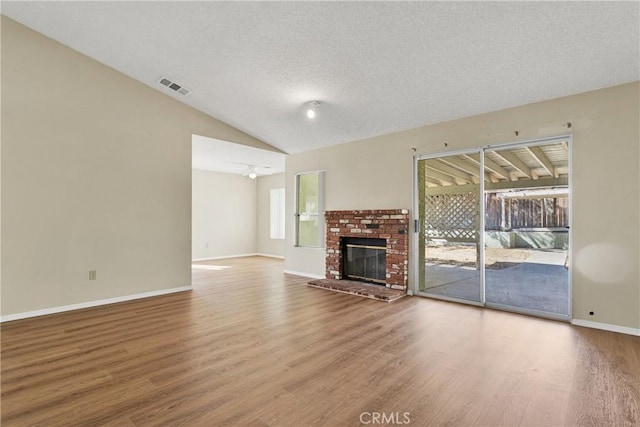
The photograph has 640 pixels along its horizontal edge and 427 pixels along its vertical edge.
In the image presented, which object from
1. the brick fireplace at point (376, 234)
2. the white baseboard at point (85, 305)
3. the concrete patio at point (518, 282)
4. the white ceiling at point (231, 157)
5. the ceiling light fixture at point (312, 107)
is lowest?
the white baseboard at point (85, 305)

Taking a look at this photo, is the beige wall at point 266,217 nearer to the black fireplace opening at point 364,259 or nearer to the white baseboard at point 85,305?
the black fireplace opening at point 364,259

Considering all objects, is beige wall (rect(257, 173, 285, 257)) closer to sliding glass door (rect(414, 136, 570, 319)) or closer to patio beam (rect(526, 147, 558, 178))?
sliding glass door (rect(414, 136, 570, 319))

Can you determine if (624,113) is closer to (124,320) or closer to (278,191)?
(124,320)

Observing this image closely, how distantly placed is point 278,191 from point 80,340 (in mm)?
6781

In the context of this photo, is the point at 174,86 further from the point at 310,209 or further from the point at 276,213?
the point at 276,213

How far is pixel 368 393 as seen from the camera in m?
2.03

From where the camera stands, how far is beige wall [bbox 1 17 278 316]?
11.8 feet

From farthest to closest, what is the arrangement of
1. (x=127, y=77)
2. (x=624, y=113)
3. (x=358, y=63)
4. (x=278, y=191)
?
(x=278, y=191) → (x=127, y=77) → (x=358, y=63) → (x=624, y=113)

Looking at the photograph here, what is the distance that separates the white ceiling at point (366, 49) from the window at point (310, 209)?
Result: 180cm

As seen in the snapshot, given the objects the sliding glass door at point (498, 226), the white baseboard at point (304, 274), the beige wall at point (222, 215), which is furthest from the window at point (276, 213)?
the sliding glass door at point (498, 226)

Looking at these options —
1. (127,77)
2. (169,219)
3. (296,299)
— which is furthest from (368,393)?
(127,77)

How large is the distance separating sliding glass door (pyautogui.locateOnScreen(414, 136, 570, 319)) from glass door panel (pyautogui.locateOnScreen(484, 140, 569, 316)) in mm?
10

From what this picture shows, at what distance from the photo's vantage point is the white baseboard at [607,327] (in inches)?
122

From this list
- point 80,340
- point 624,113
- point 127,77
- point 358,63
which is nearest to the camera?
point 80,340
